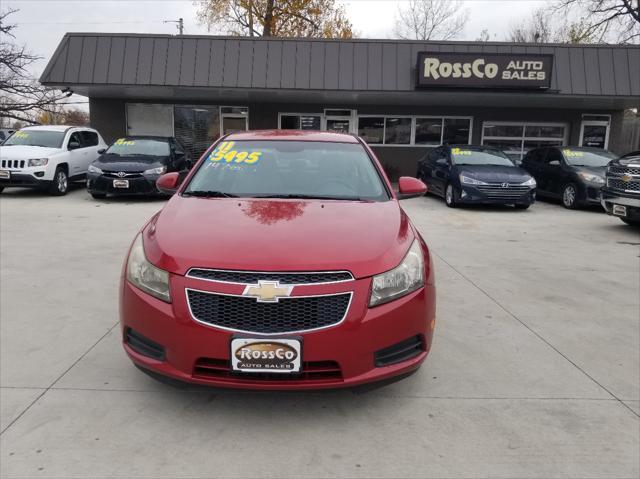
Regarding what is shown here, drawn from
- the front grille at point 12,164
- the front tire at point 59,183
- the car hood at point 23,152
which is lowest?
the front tire at point 59,183

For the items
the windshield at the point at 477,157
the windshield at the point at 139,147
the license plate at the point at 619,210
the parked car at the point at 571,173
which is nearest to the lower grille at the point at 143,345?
the license plate at the point at 619,210

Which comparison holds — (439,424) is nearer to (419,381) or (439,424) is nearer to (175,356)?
(419,381)

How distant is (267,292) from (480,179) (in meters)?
9.65

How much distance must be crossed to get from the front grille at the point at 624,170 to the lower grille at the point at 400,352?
24.4ft

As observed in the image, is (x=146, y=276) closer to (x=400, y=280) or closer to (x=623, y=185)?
(x=400, y=280)

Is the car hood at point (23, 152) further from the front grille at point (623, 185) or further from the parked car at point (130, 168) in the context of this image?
the front grille at point (623, 185)

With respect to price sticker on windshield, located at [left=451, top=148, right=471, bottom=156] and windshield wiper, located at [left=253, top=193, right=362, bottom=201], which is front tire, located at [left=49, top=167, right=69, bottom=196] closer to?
price sticker on windshield, located at [left=451, top=148, right=471, bottom=156]

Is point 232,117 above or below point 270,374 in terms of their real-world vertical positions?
above

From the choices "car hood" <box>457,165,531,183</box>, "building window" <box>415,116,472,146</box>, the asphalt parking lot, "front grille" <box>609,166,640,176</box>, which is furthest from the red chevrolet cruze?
"building window" <box>415,116,472,146</box>

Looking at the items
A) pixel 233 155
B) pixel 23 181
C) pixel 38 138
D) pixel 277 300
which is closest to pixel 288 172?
pixel 233 155

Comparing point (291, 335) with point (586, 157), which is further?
point (586, 157)

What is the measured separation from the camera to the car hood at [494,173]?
1122 centimetres

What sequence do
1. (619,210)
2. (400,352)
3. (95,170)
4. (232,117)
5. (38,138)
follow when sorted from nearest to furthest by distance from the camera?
(400,352), (619,210), (95,170), (38,138), (232,117)

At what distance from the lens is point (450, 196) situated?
11961 mm
